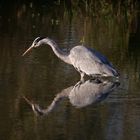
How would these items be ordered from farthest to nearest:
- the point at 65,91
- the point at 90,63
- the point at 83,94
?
the point at 90,63, the point at 65,91, the point at 83,94

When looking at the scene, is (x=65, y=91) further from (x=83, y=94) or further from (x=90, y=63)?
(x=90, y=63)

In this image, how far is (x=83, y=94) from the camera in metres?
12.0

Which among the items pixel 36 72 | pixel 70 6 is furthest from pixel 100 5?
pixel 36 72

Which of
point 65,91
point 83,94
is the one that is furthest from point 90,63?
point 83,94

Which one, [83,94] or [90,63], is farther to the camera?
[90,63]

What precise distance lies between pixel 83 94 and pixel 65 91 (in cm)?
39

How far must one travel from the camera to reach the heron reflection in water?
11141mm

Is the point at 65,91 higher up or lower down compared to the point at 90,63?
lower down

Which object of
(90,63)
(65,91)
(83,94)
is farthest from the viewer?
(90,63)

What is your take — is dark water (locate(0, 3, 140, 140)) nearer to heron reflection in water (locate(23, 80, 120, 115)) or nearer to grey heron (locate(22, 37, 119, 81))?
heron reflection in water (locate(23, 80, 120, 115))

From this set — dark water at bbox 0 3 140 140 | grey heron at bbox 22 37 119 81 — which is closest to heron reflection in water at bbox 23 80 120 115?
dark water at bbox 0 3 140 140

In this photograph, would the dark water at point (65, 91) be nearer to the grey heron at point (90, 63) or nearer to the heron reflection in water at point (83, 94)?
the heron reflection in water at point (83, 94)

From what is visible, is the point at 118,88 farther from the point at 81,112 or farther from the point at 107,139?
the point at 107,139

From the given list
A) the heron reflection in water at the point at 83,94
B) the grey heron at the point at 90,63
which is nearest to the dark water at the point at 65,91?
the heron reflection in water at the point at 83,94
